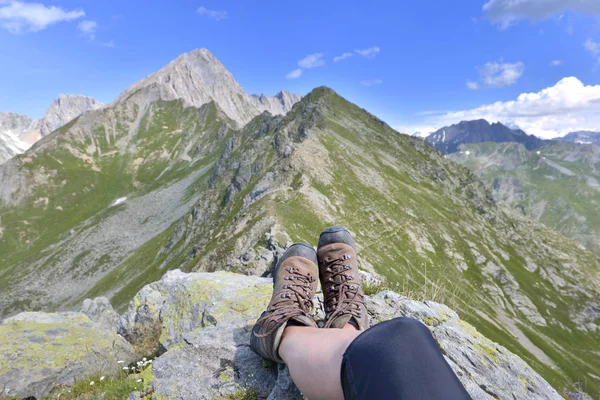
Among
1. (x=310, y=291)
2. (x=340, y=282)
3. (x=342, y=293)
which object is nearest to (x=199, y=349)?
A: (x=310, y=291)

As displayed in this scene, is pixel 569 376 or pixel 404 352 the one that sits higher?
pixel 404 352

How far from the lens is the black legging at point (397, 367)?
8.06 ft

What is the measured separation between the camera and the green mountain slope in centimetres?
4753

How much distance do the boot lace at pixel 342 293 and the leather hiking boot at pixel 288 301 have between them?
0.30m

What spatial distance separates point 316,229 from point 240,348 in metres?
34.3

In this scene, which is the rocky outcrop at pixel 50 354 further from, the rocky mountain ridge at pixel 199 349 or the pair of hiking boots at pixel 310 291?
the pair of hiking boots at pixel 310 291

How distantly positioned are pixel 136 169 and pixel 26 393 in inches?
8130

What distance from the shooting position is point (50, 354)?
641 cm

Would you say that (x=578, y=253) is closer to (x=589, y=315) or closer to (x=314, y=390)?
(x=589, y=315)

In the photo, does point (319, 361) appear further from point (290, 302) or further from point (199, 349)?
point (199, 349)

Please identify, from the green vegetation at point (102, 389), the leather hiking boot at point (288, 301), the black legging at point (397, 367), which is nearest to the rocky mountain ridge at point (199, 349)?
the green vegetation at point (102, 389)

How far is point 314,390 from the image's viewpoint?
10.5ft

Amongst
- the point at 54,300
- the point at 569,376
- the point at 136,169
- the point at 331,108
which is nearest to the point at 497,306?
the point at 569,376

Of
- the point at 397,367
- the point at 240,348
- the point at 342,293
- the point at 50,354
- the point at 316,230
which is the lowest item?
the point at 316,230
